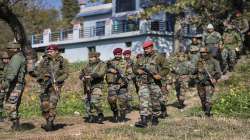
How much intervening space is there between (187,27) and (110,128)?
106 ft

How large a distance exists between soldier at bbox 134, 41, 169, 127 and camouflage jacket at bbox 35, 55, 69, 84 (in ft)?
5.97

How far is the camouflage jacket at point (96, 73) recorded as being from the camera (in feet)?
47.0

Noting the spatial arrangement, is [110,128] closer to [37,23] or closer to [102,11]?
[102,11]

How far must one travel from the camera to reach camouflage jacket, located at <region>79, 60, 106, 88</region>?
14328mm

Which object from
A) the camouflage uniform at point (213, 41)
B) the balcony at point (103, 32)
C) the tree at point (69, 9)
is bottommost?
the camouflage uniform at point (213, 41)

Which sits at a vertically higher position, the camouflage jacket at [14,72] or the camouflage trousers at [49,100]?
the camouflage jacket at [14,72]

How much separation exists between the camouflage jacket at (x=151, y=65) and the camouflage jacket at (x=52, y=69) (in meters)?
1.82

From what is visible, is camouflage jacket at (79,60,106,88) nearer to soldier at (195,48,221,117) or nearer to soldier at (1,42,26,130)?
soldier at (1,42,26,130)

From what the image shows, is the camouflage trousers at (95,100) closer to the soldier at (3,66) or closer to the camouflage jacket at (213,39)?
the soldier at (3,66)

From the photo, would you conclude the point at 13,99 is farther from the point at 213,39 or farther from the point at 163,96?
the point at 213,39

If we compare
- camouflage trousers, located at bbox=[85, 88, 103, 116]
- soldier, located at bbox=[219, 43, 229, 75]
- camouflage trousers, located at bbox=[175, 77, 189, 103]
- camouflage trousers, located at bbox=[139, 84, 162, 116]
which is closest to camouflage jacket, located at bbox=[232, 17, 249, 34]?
soldier, located at bbox=[219, 43, 229, 75]

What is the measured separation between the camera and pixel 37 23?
7006 centimetres

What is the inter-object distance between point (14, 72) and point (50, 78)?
0.88 meters

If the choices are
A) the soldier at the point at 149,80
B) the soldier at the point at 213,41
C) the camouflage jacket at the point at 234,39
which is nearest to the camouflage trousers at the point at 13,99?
the soldier at the point at 149,80
